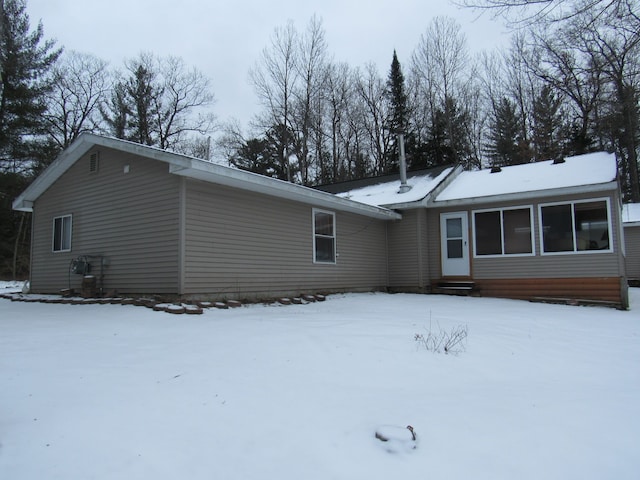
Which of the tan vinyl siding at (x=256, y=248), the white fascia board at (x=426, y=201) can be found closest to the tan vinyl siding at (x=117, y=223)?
the tan vinyl siding at (x=256, y=248)

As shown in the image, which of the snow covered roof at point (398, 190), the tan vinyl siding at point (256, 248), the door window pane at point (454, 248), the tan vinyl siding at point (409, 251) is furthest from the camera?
the snow covered roof at point (398, 190)

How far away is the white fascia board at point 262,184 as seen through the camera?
7.58m

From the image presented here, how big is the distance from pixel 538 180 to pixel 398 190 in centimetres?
400

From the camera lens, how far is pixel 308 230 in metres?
10.7

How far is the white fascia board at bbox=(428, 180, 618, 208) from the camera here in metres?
10.1

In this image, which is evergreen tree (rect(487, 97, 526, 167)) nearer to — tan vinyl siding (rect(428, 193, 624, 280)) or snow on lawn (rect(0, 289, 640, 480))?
tan vinyl siding (rect(428, 193, 624, 280))

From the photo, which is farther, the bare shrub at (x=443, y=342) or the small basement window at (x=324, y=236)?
the small basement window at (x=324, y=236)

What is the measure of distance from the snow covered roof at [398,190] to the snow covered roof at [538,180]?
441 millimetres

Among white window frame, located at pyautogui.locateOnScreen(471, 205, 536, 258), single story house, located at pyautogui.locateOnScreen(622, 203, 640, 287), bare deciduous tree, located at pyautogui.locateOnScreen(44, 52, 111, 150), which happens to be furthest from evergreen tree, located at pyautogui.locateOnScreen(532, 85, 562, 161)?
bare deciduous tree, located at pyautogui.locateOnScreen(44, 52, 111, 150)

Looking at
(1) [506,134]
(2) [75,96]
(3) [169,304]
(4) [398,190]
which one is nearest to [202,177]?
(3) [169,304]

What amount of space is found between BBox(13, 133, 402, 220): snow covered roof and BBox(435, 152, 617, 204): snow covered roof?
205cm

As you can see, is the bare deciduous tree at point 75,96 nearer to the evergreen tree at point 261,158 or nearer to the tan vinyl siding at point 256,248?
the evergreen tree at point 261,158

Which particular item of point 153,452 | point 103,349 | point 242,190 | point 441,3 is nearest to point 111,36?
point 242,190

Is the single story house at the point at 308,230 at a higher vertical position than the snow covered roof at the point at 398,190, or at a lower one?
lower
